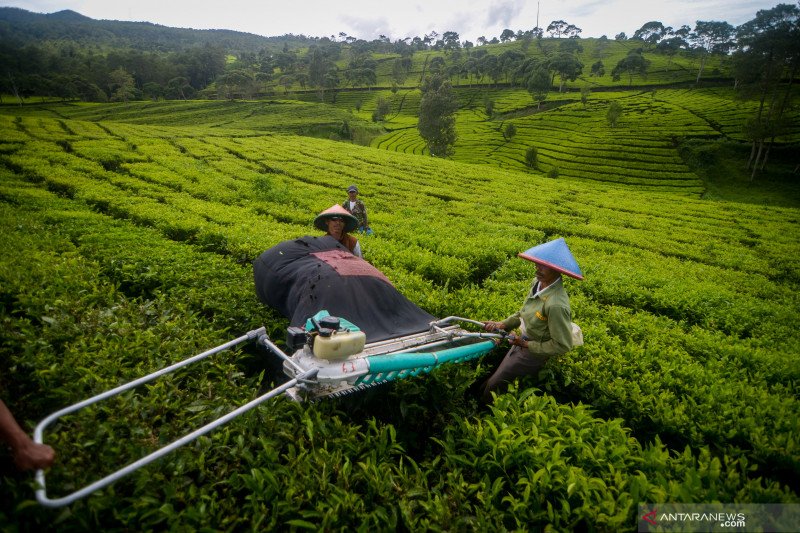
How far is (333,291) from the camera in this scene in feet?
11.8

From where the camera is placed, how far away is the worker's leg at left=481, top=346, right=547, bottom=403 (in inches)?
146

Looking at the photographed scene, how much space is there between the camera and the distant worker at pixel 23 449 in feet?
5.56

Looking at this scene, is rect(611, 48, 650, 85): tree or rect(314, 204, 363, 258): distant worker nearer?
rect(314, 204, 363, 258): distant worker

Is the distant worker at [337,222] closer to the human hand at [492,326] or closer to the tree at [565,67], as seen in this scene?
the human hand at [492,326]

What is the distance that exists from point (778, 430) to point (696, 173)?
43618mm

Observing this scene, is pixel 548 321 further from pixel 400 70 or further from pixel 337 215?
pixel 400 70

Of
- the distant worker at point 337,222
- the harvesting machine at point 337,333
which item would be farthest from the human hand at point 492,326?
the distant worker at point 337,222

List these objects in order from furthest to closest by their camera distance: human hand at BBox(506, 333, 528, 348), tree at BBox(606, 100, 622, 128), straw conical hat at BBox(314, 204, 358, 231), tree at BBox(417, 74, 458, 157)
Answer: tree at BBox(606, 100, 622, 128) → tree at BBox(417, 74, 458, 157) → straw conical hat at BBox(314, 204, 358, 231) → human hand at BBox(506, 333, 528, 348)

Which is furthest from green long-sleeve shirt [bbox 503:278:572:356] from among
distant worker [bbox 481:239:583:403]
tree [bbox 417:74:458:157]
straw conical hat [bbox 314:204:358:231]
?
tree [bbox 417:74:458:157]

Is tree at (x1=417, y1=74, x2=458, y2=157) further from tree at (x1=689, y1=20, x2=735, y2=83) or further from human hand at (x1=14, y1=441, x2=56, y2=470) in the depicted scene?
tree at (x1=689, y1=20, x2=735, y2=83)

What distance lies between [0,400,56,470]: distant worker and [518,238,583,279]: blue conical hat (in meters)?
3.53

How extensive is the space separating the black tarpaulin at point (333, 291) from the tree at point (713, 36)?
120509 millimetres

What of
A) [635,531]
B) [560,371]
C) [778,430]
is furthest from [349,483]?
[778,430]

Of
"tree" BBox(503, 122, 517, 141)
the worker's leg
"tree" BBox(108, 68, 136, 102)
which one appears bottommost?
the worker's leg
